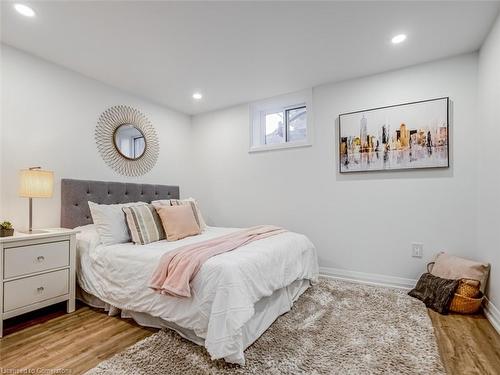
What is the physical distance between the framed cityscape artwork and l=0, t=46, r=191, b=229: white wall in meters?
2.77

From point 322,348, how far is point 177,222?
1691 mm

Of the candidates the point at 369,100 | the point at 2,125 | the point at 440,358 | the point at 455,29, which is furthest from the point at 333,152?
the point at 2,125

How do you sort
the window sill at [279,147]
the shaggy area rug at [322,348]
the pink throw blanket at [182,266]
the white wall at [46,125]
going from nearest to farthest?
1. the shaggy area rug at [322,348]
2. the pink throw blanket at [182,266]
3. the white wall at [46,125]
4. the window sill at [279,147]

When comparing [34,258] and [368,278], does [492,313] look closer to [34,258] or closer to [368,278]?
[368,278]

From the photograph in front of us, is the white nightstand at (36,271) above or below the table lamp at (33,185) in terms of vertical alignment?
below

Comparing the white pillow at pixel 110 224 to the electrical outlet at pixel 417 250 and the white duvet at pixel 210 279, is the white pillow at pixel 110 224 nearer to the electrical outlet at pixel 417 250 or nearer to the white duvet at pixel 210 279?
the white duvet at pixel 210 279

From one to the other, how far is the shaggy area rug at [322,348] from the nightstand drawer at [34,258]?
105cm

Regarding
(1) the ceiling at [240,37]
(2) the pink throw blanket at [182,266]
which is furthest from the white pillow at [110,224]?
(1) the ceiling at [240,37]

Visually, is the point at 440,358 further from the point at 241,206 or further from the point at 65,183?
the point at 65,183

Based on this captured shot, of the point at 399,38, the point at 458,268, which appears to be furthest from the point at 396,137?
the point at 458,268

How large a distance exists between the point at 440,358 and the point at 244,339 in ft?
4.02

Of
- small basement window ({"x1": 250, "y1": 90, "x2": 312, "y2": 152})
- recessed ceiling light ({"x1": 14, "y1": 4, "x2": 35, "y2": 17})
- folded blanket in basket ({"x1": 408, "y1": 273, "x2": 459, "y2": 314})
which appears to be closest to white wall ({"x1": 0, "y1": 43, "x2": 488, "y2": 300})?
small basement window ({"x1": 250, "y1": 90, "x2": 312, "y2": 152})

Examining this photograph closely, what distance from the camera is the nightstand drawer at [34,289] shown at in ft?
6.43

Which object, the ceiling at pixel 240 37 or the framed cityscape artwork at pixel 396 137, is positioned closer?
Result: the ceiling at pixel 240 37
